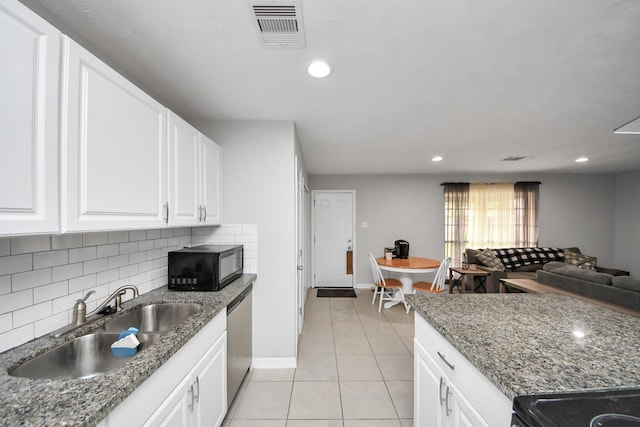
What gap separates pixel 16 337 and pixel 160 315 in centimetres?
66

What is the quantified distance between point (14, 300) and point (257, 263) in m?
1.56

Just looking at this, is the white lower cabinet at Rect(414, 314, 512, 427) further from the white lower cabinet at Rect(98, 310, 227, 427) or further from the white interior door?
the white interior door

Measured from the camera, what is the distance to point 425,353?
140cm

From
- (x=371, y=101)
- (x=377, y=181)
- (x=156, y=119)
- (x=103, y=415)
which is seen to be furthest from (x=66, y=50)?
(x=377, y=181)

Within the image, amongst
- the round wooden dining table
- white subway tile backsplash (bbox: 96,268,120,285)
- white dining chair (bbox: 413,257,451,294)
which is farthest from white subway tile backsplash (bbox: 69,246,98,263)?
white dining chair (bbox: 413,257,451,294)

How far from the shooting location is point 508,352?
3.10 feet

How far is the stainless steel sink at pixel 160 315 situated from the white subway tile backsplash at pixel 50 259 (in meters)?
0.47

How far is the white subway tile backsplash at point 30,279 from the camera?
3.48 ft

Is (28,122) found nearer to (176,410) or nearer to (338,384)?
(176,410)

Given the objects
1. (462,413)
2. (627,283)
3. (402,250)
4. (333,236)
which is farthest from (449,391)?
(333,236)

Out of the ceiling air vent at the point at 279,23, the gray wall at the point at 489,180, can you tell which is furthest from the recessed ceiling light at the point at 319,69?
the gray wall at the point at 489,180

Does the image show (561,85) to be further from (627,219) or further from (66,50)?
(627,219)

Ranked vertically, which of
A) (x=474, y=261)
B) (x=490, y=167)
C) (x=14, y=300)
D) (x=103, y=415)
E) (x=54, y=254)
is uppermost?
(x=490, y=167)

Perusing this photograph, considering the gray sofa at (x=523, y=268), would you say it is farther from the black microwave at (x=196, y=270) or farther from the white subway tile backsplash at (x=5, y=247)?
the white subway tile backsplash at (x=5, y=247)
